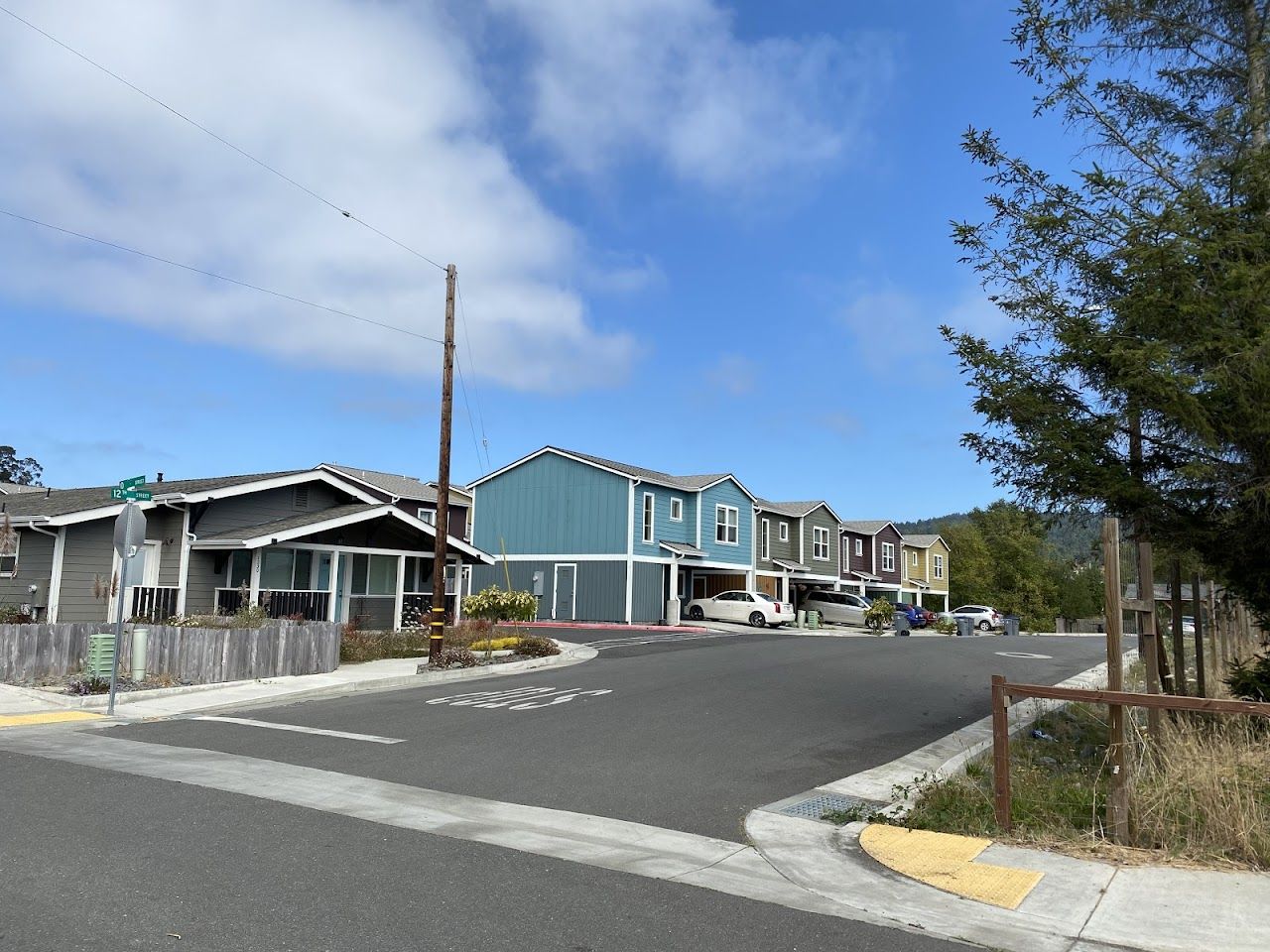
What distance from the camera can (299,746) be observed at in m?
10.7

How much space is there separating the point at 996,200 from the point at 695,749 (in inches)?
282

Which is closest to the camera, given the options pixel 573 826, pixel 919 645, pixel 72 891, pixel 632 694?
pixel 72 891

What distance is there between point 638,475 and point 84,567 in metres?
22.4

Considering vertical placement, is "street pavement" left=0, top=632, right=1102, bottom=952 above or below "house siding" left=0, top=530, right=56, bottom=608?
below

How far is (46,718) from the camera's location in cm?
1285

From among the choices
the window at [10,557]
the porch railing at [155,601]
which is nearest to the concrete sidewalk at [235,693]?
the porch railing at [155,601]

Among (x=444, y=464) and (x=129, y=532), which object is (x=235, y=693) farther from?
(x=444, y=464)

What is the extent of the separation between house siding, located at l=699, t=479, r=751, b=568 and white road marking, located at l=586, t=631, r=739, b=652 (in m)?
9.87

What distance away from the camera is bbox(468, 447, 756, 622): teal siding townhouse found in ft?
130

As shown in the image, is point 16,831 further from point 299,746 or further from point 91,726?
point 91,726

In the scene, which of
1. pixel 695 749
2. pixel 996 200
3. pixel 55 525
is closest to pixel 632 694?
pixel 695 749

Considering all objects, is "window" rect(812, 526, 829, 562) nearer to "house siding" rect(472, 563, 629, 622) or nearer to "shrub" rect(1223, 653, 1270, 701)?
"house siding" rect(472, 563, 629, 622)

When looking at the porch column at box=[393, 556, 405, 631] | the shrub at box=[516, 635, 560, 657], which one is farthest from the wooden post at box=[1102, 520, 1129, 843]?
the porch column at box=[393, 556, 405, 631]

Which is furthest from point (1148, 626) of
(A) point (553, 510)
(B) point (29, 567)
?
(A) point (553, 510)
